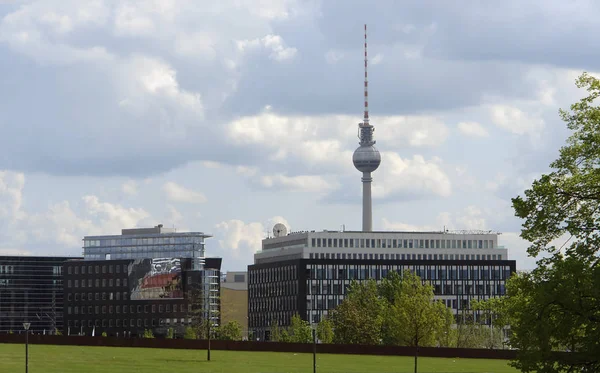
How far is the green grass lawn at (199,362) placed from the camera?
330 feet

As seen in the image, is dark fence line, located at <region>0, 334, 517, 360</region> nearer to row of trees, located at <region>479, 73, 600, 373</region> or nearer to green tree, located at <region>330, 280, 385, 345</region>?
green tree, located at <region>330, 280, 385, 345</region>

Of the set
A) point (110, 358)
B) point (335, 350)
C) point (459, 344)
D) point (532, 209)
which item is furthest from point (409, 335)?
point (532, 209)

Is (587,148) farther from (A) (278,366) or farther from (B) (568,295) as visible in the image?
(A) (278,366)

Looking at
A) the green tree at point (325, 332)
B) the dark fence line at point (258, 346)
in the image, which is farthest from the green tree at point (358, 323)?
the dark fence line at point (258, 346)

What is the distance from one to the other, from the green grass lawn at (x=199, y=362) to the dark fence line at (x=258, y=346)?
3.18m

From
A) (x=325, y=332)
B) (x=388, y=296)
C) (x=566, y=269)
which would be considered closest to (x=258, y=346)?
(x=388, y=296)

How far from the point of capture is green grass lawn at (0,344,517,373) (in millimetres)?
100500

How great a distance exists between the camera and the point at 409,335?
138750mm

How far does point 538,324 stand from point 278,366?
5789 centimetres

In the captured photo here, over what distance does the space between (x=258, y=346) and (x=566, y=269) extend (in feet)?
282

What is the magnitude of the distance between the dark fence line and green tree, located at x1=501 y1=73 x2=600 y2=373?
72194 millimetres

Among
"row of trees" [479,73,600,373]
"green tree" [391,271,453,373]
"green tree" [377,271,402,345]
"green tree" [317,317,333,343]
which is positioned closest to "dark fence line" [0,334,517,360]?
"green tree" [391,271,453,373]

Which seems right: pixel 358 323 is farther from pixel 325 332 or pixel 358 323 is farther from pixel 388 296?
pixel 325 332

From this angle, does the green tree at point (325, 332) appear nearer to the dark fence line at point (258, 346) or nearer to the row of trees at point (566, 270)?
the dark fence line at point (258, 346)
